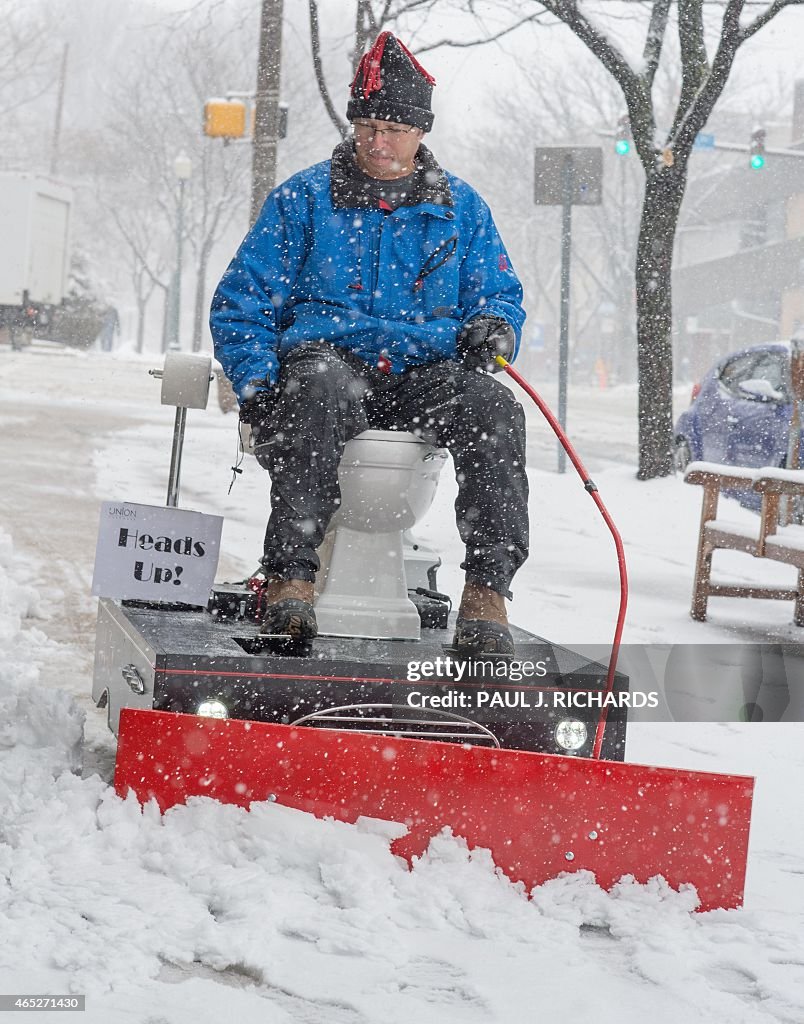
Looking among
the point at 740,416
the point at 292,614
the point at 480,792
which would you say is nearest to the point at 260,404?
the point at 292,614

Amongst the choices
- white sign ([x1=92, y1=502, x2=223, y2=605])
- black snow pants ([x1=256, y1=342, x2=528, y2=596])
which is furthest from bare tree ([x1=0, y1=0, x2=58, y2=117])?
black snow pants ([x1=256, y1=342, x2=528, y2=596])

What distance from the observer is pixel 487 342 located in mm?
3619

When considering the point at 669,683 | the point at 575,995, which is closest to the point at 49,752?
the point at 575,995

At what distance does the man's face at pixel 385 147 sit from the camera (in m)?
3.76

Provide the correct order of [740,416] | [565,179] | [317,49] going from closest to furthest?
[317,49] → [740,416] → [565,179]

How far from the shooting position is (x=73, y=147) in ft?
150

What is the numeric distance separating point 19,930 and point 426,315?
209 centimetres

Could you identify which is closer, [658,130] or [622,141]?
[658,130]

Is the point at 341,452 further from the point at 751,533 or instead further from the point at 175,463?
the point at 751,533

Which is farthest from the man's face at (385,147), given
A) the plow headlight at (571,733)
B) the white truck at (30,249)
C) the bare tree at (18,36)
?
the bare tree at (18,36)

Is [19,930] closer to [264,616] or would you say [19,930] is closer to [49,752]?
[49,752]

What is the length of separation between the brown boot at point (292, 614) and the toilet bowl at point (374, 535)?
0.21 m

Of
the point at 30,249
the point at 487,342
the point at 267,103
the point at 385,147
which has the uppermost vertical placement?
the point at 267,103

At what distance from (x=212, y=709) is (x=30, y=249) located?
27.1 metres
